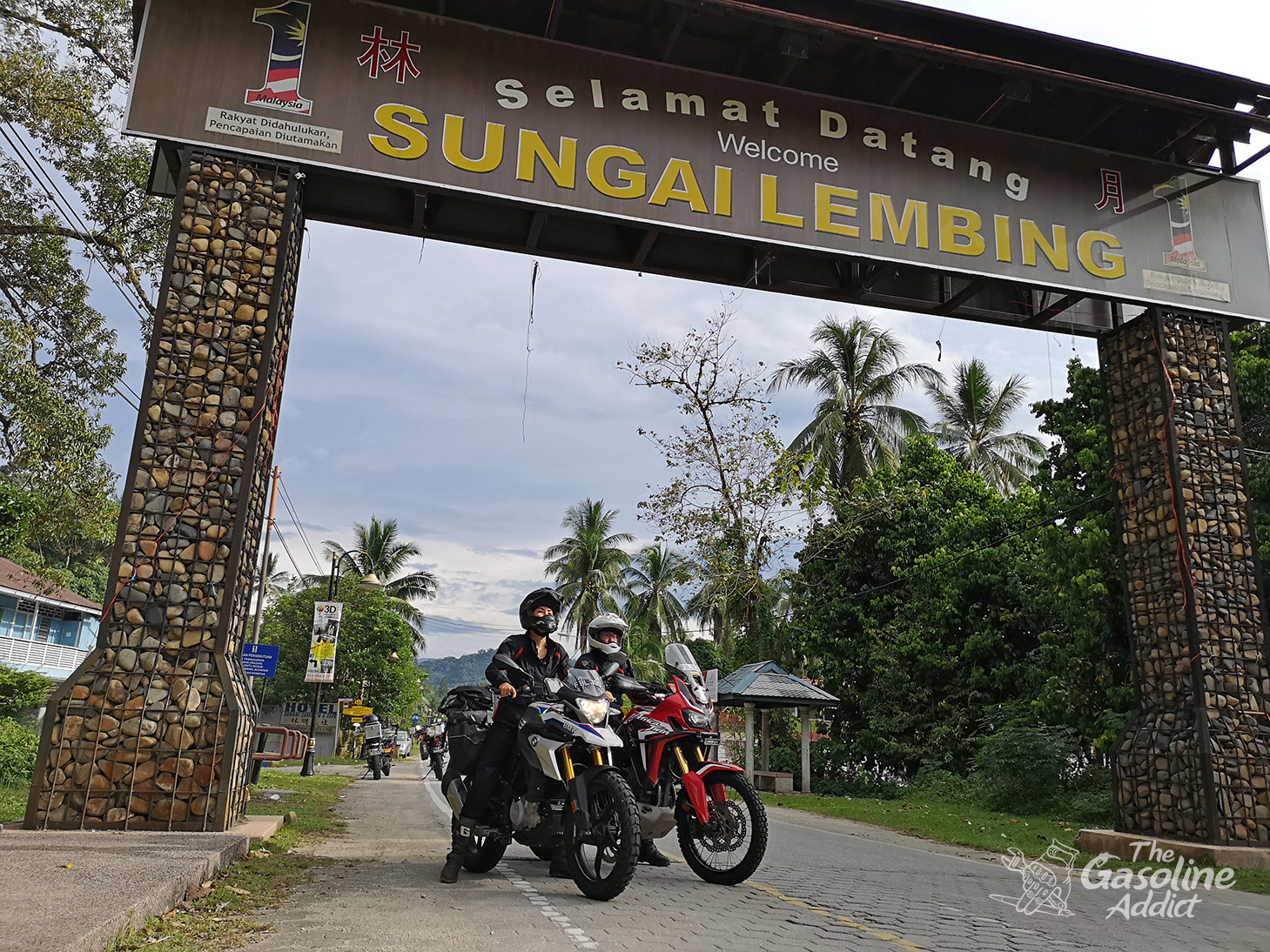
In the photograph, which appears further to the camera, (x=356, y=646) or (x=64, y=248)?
(x=356, y=646)

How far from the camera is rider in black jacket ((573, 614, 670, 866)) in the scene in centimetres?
710

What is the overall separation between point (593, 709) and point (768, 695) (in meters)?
16.5

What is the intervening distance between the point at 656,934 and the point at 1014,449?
32982 millimetres

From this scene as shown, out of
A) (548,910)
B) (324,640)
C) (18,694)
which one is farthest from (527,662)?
(324,640)

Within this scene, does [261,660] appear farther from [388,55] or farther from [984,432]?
[984,432]

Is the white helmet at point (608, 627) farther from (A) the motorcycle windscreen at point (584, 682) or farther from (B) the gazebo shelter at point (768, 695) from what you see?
(B) the gazebo shelter at point (768, 695)

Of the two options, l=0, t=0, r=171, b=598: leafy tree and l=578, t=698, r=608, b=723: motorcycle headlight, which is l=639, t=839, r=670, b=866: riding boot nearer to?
l=578, t=698, r=608, b=723: motorcycle headlight

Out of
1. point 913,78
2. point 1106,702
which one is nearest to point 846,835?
point 1106,702

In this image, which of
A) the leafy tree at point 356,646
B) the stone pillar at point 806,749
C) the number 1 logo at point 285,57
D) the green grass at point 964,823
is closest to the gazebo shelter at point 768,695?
the stone pillar at point 806,749

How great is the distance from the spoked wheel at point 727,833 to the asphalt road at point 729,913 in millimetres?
139

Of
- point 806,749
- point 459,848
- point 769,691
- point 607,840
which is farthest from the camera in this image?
point 806,749

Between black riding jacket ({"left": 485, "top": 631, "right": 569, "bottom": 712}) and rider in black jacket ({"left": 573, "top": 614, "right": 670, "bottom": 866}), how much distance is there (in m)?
0.22

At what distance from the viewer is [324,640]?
2567 cm

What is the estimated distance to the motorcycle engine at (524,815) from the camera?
259 inches
